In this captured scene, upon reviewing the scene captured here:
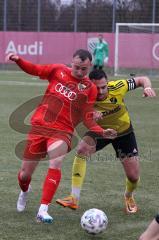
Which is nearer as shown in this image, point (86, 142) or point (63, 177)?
point (86, 142)

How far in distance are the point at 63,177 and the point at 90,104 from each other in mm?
1964

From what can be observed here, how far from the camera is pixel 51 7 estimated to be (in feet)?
115

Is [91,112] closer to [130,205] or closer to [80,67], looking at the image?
[80,67]

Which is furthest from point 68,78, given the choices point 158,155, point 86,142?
point 158,155

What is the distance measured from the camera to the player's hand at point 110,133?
5762 mm

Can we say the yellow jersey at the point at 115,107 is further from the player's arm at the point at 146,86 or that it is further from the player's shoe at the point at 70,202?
the player's shoe at the point at 70,202

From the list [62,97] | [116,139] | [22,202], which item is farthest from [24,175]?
[116,139]

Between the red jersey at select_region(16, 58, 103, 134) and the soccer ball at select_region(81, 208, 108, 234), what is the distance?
94cm

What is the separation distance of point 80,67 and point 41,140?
82cm

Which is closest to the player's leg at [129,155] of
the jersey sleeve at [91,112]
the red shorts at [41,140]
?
the jersey sleeve at [91,112]

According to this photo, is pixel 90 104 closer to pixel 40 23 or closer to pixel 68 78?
pixel 68 78

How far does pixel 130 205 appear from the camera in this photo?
20.1 ft

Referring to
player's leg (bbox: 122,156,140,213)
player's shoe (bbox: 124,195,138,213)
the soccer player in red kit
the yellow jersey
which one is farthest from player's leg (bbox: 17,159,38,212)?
player's shoe (bbox: 124,195,138,213)

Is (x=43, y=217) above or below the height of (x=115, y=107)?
below
